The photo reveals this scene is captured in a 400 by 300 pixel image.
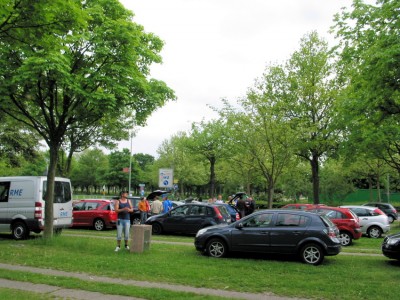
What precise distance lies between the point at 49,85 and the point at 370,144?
721 inches

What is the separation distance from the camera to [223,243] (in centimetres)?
→ 1140

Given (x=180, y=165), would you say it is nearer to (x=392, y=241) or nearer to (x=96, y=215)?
(x=96, y=215)

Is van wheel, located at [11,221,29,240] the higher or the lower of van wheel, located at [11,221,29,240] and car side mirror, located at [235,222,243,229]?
the lower

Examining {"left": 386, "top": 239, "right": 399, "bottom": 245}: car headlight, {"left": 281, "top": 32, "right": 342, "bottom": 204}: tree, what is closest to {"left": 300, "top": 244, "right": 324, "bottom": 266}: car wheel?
{"left": 386, "top": 239, "right": 399, "bottom": 245}: car headlight

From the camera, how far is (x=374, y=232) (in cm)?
1800

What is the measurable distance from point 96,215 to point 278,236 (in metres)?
11.4

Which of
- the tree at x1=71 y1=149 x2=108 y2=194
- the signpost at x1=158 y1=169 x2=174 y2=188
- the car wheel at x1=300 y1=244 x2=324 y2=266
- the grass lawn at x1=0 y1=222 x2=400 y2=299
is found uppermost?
the tree at x1=71 y1=149 x2=108 y2=194

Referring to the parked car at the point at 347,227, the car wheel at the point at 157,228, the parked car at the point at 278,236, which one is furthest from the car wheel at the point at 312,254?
the car wheel at the point at 157,228

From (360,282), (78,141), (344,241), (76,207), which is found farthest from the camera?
(78,141)

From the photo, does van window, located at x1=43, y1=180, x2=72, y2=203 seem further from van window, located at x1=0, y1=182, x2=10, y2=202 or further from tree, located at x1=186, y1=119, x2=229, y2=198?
tree, located at x1=186, y1=119, x2=229, y2=198

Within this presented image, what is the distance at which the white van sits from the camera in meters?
14.3

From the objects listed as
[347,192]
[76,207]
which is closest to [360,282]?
[76,207]

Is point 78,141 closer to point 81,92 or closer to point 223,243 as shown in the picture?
point 81,92

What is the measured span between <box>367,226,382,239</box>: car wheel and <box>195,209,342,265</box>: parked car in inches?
317
